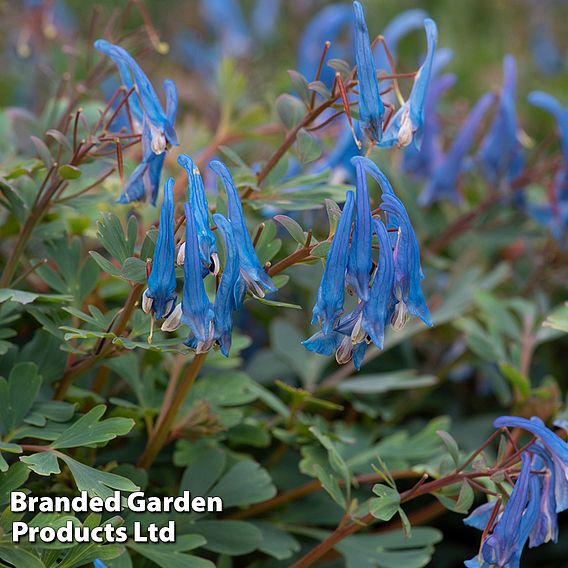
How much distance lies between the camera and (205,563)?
729 mm

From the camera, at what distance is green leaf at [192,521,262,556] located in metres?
0.79

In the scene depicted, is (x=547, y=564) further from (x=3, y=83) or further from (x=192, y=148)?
(x=3, y=83)

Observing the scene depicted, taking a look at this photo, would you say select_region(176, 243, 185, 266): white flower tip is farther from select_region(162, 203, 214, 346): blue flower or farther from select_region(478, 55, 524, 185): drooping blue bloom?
select_region(478, 55, 524, 185): drooping blue bloom

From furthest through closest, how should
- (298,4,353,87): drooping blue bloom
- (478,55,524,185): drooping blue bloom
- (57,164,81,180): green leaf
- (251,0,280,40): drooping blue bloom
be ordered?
(251,0,280,40): drooping blue bloom < (298,4,353,87): drooping blue bloom < (478,55,524,185): drooping blue bloom < (57,164,81,180): green leaf

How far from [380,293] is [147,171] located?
0.95 feet

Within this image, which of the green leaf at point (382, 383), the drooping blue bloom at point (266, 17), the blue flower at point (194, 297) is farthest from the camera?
the drooping blue bloom at point (266, 17)

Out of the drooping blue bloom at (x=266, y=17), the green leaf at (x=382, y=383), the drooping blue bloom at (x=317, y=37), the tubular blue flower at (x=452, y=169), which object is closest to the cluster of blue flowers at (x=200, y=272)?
the green leaf at (x=382, y=383)

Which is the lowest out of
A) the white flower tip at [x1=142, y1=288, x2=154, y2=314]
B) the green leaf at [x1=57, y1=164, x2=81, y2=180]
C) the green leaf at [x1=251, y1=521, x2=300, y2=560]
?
the green leaf at [x1=251, y1=521, x2=300, y2=560]

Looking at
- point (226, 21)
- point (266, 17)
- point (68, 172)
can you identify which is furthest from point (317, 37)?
point (266, 17)

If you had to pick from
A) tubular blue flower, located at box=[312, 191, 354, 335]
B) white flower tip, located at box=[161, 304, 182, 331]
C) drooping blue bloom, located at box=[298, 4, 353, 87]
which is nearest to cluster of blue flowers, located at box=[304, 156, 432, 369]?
tubular blue flower, located at box=[312, 191, 354, 335]

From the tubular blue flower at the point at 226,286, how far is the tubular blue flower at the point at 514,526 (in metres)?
0.28

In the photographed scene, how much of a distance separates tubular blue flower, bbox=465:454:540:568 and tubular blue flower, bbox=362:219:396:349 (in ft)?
0.57

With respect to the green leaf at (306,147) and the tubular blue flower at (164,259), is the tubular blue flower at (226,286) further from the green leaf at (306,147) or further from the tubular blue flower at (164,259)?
the green leaf at (306,147)

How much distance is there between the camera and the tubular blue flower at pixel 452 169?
134cm
